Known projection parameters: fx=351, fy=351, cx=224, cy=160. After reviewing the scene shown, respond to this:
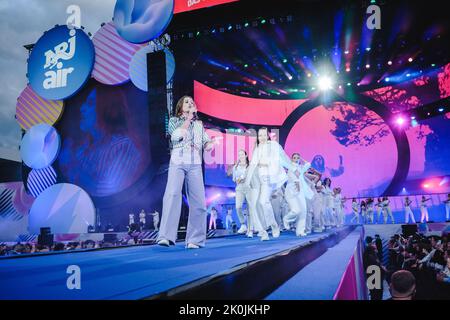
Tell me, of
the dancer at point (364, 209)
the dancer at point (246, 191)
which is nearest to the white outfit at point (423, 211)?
the dancer at point (364, 209)

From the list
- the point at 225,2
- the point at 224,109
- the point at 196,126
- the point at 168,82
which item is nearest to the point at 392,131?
the point at 224,109

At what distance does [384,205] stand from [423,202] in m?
1.35

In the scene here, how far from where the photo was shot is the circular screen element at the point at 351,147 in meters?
14.9

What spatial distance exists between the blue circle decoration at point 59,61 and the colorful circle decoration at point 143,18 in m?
1.05

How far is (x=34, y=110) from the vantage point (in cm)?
924

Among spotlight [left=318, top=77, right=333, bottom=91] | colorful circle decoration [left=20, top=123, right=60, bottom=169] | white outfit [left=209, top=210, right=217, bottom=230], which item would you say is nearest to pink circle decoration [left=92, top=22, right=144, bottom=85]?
colorful circle decoration [left=20, top=123, right=60, bottom=169]

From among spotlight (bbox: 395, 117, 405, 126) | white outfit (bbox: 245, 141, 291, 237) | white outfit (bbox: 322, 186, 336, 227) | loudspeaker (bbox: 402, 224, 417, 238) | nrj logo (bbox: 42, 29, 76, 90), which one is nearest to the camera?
white outfit (bbox: 245, 141, 291, 237)

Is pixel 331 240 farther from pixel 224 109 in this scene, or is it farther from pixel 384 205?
pixel 224 109

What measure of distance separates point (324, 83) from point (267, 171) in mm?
11708

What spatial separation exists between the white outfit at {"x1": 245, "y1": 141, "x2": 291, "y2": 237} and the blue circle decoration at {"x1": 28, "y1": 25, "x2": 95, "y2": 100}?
3.63m

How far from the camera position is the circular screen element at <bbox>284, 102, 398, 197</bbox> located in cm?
1488

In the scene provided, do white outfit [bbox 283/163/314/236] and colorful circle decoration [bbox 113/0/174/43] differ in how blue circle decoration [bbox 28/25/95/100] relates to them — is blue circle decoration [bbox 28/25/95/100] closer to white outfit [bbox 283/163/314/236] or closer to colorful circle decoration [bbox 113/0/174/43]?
colorful circle decoration [bbox 113/0/174/43]

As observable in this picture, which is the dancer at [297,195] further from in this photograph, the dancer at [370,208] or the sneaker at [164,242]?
the dancer at [370,208]

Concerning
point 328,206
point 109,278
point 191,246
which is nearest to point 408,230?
point 328,206
